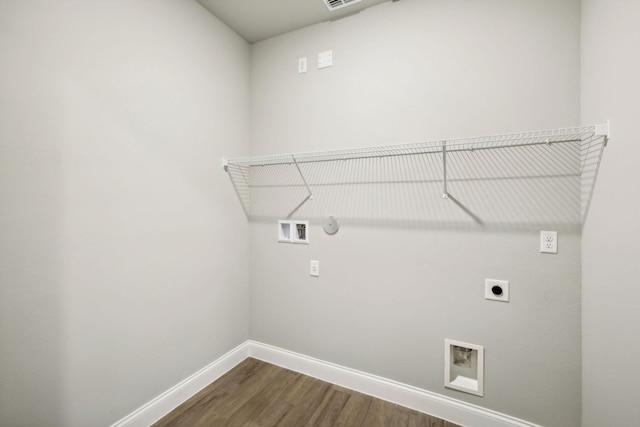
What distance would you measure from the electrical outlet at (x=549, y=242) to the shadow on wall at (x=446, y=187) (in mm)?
Result: 43

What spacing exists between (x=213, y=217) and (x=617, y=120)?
88.2 inches

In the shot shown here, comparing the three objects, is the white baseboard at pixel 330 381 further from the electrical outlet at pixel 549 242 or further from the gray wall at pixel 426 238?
the electrical outlet at pixel 549 242

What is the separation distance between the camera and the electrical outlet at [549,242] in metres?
1.42

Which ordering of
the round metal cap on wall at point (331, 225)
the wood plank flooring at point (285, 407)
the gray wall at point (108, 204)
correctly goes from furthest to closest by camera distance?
1. the round metal cap on wall at point (331, 225)
2. the wood plank flooring at point (285, 407)
3. the gray wall at point (108, 204)

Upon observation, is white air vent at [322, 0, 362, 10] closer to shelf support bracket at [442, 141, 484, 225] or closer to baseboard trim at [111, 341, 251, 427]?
shelf support bracket at [442, 141, 484, 225]

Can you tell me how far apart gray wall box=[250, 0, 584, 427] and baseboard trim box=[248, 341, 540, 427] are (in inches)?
1.9

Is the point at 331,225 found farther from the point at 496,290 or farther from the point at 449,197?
the point at 496,290

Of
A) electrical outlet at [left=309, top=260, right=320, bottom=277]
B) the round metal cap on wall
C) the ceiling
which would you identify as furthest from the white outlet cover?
the ceiling

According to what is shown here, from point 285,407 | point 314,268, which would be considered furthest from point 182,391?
point 314,268

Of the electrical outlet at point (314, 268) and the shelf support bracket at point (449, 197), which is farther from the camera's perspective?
the electrical outlet at point (314, 268)

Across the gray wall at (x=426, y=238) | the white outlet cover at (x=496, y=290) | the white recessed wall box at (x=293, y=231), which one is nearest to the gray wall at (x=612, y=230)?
the gray wall at (x=426, y=238)

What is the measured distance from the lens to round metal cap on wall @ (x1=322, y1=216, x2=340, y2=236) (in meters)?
1.98

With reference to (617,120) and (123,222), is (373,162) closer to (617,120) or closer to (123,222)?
(617,120)

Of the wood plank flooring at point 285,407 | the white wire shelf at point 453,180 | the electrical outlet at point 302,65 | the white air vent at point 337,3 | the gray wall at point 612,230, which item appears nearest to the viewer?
the gray wall at point 612,230
